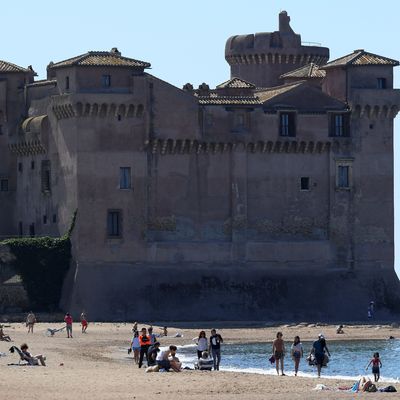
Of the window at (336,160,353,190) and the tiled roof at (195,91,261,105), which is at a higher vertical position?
the tiled roof at (195,91,261,105)

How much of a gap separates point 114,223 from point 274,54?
19021 millimetres

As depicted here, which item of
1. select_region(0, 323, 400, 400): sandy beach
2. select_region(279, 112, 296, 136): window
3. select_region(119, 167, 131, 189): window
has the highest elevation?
select_region(279, 112, 296, 136): window

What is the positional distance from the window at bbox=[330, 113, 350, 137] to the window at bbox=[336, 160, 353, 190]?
3.83ft

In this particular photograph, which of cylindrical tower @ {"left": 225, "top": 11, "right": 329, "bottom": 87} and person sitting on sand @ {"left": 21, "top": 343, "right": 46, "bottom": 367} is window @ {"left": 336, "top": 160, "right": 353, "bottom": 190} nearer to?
cylindrical tower @ {"left": 225, "top": 11, "right": 329, "bottom": 87}

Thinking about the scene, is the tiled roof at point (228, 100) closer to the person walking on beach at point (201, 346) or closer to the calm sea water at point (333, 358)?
the calm sea water at point (333, 358)

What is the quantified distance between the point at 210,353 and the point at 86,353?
8.48m

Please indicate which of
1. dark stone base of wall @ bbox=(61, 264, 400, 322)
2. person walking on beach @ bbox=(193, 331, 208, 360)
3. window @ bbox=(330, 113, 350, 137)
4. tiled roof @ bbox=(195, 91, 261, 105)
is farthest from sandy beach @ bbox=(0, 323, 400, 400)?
window @ bbox=(330, 113, 350, 137)

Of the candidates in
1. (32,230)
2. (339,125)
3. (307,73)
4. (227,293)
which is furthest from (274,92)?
(32,230)

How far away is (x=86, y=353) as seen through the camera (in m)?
70.9

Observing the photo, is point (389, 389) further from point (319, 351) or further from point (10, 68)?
point (10, 68)

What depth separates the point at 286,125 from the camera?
293 ft

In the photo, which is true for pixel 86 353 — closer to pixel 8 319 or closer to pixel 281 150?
pixel 8 319

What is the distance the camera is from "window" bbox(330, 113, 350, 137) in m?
89.9

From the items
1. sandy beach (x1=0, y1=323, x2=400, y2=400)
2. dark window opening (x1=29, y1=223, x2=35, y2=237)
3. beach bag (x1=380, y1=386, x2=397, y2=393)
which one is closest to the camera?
sandy beach (x1=0, y1=323, x2=400, y2=400)
